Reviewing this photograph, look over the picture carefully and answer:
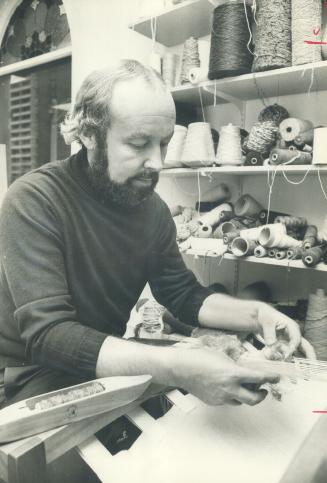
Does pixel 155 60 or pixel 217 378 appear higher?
pixel 155 60

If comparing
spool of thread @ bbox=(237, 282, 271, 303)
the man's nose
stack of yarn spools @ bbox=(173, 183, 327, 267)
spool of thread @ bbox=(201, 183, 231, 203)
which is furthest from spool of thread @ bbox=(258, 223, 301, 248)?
the man's nose

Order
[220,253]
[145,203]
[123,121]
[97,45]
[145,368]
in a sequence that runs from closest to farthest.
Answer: [145,368]
[123,121]
[145,203]
[97,45]
[220,253]

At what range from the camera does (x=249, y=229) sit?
1257 millimetres

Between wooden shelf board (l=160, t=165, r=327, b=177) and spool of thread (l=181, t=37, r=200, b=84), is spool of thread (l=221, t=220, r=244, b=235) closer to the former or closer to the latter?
wooden shelf board (l=160, t=165, r=327, b=177)

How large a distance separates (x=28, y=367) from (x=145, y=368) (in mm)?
278

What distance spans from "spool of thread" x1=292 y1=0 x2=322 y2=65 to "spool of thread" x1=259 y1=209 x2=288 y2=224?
0.45 m

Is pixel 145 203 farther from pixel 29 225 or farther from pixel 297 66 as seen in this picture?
pixel 297 66

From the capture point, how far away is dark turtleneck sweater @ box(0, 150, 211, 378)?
627 millimetres

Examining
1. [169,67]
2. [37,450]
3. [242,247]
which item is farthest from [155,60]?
[37,450]

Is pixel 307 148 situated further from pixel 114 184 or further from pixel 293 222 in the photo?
pixel 114 184

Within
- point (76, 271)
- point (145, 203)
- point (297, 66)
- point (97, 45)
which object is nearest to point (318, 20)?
point (297, 66)

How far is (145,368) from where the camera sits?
0.59 m

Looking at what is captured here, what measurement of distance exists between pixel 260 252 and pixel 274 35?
67cm

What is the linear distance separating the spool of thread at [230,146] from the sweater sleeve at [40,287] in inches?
30.2
